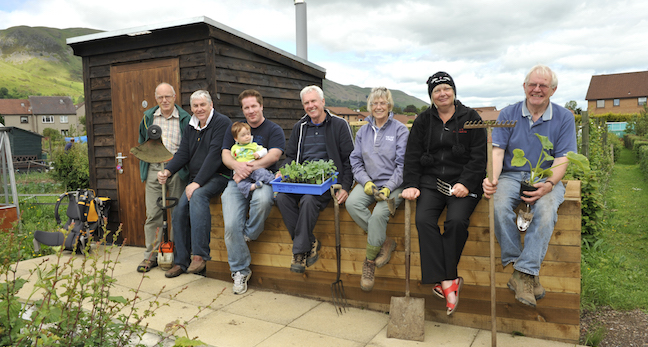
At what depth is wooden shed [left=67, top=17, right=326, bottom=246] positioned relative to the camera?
16.0ft

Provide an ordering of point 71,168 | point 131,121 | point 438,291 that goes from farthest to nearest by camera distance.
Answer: point 71,168
point 131,121
point 438,291

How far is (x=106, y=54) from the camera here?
217 inches

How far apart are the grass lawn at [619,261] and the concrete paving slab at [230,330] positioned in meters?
2.57

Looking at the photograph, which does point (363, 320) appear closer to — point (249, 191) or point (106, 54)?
point (249, 191)

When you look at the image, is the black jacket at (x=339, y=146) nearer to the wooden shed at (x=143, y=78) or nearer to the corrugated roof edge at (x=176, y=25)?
the wooden shed at (x=143, y=78)

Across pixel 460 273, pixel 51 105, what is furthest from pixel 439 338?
pixel 51 105

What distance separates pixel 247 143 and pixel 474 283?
2195 mm

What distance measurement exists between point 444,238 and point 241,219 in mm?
1764

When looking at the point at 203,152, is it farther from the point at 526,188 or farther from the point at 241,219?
the point at 526,188

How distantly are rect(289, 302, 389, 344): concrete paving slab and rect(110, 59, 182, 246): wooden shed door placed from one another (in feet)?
10.5

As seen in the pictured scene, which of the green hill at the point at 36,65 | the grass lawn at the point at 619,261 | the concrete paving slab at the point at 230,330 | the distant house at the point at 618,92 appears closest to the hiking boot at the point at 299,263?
the concrete paving slab at the point at 230,330

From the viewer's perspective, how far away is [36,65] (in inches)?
6860

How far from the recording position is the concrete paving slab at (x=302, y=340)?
2.74 meters

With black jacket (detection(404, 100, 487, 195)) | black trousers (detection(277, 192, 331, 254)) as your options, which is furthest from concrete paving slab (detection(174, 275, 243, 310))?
black jacket (detection(404, 100, 487, 195))
